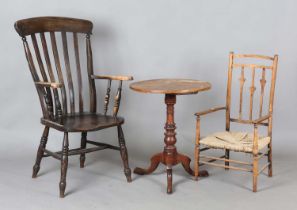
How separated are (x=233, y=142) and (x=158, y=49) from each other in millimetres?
1499

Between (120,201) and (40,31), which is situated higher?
(40,31)

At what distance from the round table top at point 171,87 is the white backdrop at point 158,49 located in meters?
0.87

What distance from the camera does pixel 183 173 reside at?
465 centimetres

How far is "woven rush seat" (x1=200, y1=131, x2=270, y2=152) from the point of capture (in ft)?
13.6

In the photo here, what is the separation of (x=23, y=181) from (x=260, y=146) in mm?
1910

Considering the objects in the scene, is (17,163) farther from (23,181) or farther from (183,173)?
(183,173)

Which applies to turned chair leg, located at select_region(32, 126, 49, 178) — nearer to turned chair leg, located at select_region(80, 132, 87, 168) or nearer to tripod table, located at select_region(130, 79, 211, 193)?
turned chair leg, located at select_region(80, 132, 87, 168)

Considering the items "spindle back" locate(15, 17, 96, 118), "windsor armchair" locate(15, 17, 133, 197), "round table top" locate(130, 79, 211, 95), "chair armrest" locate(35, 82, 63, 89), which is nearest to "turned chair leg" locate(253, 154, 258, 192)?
"round table top" locate(130, 79, 211, 95)

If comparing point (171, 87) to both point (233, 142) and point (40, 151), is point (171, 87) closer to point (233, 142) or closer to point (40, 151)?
point (233, 142)

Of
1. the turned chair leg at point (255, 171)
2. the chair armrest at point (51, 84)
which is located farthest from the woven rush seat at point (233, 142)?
the chair armrest at point (51, 84)

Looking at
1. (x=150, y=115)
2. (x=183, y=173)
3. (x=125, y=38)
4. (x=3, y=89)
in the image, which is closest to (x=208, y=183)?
(x=183, y=173)

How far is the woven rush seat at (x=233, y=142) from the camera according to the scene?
163 inches

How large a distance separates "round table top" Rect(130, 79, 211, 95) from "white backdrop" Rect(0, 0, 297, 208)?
34.2 inches

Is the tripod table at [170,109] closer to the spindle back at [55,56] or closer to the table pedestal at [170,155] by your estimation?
the table pedestal at [170,155]
